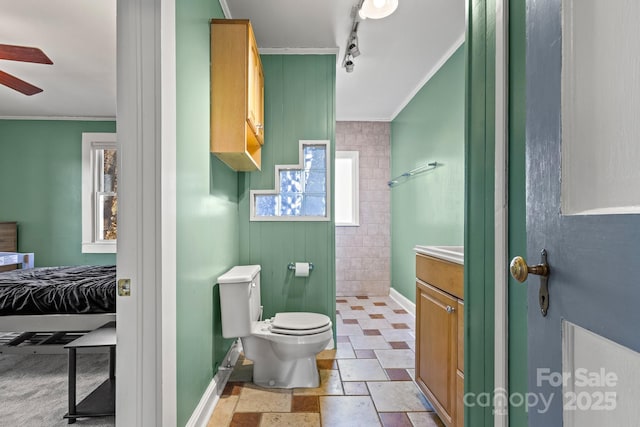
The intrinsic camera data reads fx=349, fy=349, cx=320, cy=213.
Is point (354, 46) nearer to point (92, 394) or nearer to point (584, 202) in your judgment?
point (584, 202)

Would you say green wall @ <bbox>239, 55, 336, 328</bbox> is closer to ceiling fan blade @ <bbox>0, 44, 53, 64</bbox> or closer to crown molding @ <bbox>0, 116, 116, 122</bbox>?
ceiling fan blade @ <bbox>0, 44, 53, 64</bbox>

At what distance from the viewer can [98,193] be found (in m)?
4.54

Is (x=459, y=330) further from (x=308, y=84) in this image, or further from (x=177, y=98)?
(x=308, y=84)

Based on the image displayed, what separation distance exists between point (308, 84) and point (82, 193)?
345cm

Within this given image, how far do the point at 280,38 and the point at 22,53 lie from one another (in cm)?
169

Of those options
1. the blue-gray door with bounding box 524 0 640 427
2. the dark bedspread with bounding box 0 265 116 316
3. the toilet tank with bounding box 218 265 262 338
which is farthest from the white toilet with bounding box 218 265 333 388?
the blue-gray door with bounding box 524 0 640 427

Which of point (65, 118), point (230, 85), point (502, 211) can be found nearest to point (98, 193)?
point (65, 118)

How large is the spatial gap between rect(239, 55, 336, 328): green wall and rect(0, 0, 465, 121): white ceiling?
207 millimetres

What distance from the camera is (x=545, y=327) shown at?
0.68m

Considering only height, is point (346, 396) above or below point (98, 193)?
below

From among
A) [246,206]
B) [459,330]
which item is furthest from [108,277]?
[459,330]

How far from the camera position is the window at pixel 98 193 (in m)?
4.48

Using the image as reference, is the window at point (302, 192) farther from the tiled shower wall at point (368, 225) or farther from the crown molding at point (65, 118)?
the crown molding at point (65, 118)

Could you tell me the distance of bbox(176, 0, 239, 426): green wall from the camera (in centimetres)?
148
